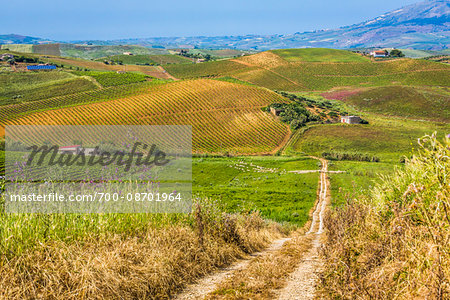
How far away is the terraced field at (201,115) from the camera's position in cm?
8106

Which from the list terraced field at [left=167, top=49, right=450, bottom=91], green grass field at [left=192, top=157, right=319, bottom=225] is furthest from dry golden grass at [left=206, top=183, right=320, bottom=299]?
terraced field at [left=167, top=49, right=450, bottom=91]

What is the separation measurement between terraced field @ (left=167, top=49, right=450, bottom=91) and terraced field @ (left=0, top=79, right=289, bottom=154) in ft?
159

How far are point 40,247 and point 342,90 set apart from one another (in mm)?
144423

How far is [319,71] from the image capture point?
166500 millimetres

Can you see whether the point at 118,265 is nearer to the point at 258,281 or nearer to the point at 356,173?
the point at 258,281

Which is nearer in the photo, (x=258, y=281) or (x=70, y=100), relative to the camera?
(x=258, y=281)

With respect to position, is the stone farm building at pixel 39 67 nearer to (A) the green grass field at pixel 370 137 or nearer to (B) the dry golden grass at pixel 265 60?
(B) the dry golden grass at pixel 265 60

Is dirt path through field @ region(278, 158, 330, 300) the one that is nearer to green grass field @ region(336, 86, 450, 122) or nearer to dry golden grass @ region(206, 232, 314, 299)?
dry golden grass @ region(206, 232, 314, 299)

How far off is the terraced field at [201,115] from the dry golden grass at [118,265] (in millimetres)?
69496

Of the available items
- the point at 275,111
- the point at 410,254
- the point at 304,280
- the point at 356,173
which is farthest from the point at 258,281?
the point at 275,111

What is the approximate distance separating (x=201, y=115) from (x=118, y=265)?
288 feet

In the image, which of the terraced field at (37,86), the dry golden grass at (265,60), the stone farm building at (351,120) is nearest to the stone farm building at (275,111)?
the stone farm building at (351,120)


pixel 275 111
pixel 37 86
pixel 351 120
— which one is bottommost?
pixel 351 120

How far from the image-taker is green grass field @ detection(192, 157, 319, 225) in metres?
36.3
